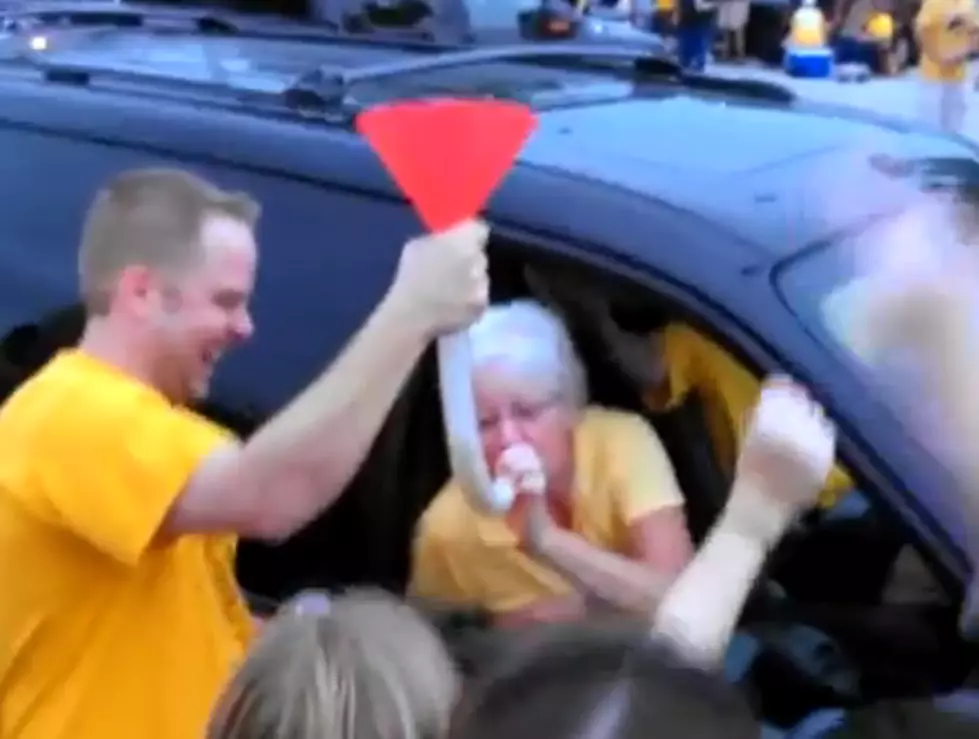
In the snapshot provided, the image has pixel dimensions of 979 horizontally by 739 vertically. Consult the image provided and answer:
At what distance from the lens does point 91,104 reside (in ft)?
10.7

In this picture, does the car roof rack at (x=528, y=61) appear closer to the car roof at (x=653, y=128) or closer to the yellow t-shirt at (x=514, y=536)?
the car roof at (x=653, y=128)

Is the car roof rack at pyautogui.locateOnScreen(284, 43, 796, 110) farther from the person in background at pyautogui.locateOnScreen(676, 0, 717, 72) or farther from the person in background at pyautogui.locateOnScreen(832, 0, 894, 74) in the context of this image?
the person in background at pyautogui.locateOnScreen(832, 0, 894, 74)

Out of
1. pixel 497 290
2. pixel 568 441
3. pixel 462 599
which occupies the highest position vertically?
pixel 497 290

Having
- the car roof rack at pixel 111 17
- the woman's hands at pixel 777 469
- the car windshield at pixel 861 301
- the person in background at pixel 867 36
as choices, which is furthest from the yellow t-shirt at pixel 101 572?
the person in background at pixel 867 36

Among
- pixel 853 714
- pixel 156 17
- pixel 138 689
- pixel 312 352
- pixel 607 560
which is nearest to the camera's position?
pixel 853 714

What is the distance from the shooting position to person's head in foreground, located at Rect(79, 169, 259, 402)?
2.42m

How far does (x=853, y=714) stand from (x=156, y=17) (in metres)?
3.21

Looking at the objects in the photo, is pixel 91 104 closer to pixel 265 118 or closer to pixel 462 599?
pixel 265 118

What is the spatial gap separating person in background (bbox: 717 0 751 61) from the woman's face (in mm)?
15631

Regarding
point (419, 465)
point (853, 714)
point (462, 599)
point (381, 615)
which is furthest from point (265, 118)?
point (853, 714)

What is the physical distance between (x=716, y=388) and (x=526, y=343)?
0.27 m

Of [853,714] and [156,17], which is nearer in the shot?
[853,714]

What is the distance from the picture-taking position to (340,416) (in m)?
2.17

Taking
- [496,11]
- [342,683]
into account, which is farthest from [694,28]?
[342,683]
